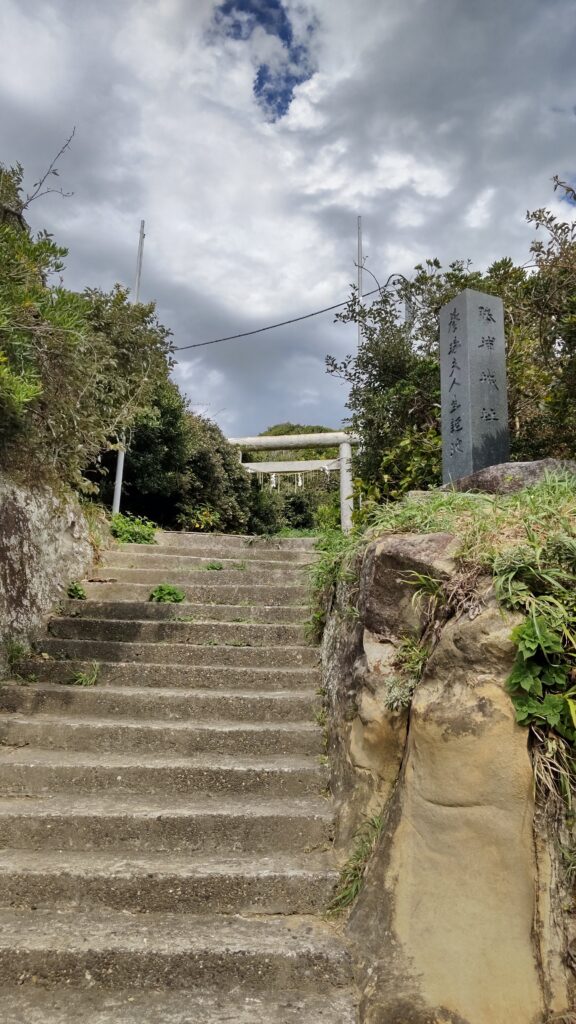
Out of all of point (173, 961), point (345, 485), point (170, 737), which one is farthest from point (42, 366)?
point (345, 485)

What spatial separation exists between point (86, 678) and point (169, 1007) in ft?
6.98

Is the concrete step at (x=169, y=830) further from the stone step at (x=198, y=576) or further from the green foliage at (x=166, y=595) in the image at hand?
the stone step at (x=198, y=576)

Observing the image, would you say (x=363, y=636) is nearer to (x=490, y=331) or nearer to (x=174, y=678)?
(x=174, y=678)

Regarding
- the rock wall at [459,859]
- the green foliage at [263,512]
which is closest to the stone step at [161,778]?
the rock wall at [459,859]

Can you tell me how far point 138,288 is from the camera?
9461mm

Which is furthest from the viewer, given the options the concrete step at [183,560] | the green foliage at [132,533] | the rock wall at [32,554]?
the green foliage at [132,533]

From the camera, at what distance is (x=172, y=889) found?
2.59 metres

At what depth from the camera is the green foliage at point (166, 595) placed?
197 inches

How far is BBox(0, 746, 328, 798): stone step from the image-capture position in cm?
313

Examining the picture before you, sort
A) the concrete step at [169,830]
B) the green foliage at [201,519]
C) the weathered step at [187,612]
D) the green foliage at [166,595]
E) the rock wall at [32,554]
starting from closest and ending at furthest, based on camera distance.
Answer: the concrete step at [169,830]
the rock wall at [32,554]
the weathered step at [187,612]
the green foliage at [166,595]
the green foliage at [201,519]

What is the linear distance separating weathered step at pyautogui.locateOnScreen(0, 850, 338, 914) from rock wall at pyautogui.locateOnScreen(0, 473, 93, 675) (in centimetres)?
183

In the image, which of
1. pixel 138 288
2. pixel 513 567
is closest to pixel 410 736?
pixel 513 567

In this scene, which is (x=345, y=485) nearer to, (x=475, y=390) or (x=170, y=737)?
(x=475, y=390)

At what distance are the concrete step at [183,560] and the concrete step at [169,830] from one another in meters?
2.96
